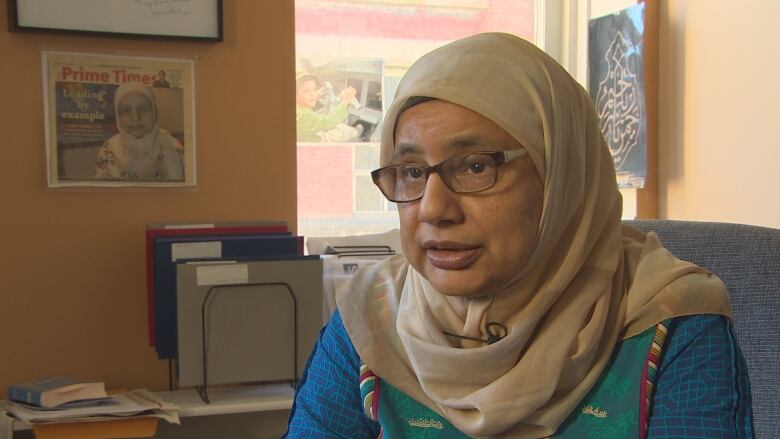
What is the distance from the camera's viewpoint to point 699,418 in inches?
38.2

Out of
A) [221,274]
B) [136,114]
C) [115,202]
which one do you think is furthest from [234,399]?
[136,114]

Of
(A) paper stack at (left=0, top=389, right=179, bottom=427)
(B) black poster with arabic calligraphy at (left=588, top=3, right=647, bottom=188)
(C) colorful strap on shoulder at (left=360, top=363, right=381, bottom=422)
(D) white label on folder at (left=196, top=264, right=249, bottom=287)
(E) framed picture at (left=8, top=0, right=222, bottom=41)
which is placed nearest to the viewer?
(C) colorful strap on shoulder at (left=360, top=363, right=381, bottom=422)

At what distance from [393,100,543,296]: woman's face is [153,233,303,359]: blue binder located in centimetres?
89

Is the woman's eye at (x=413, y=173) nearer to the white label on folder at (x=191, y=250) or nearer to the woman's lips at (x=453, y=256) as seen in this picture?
the woman's lips at (x=453, y=256)

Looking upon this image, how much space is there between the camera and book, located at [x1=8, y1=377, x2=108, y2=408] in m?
1.63

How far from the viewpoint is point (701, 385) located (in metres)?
0.99

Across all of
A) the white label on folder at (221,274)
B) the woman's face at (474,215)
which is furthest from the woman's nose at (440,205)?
the white label on folder at (221,274)

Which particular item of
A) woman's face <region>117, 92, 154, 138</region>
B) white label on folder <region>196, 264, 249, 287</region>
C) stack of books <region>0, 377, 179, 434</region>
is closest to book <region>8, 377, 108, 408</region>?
stack of books <region>0, 377, 179, 434</region>

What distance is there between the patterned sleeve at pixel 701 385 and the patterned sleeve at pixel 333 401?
0.37 meters

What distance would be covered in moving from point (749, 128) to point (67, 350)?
1669 millimetres

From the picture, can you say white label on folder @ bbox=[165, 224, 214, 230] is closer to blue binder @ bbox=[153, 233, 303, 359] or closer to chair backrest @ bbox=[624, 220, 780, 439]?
blue binder @ bbox=[153, 233, 303, 359]

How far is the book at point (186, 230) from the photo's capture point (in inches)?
73.5

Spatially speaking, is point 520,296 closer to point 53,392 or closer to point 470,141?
point 470,141

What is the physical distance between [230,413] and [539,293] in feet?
3.40
